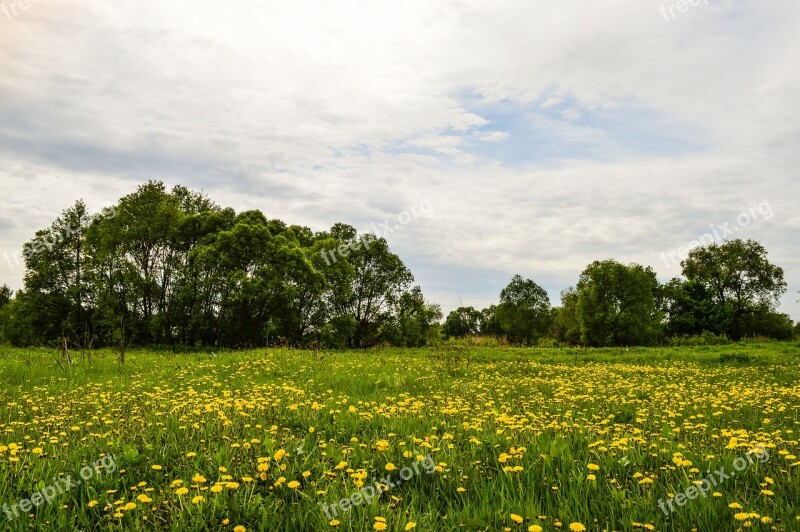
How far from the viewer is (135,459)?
4.80m

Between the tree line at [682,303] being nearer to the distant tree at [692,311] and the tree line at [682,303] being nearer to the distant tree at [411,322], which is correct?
the distant tree at [692,311]

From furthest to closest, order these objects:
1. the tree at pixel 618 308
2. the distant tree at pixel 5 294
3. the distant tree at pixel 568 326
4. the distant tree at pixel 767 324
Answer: the distant tree at pixel 5 294
the distant tree at pixel 568 326
the distant tree at pixel 767 324
the tree at pixel 618 308

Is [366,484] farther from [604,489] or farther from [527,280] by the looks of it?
[527,280]

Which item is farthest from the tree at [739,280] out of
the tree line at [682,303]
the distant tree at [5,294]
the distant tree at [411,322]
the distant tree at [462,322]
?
the distant tree at [5,294]

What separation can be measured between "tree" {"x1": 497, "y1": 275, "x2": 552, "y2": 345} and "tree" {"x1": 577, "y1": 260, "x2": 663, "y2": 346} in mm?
20263

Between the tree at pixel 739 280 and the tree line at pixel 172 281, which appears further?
the tree at pixel 739 280

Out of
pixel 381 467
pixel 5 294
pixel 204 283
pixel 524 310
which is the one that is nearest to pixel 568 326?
pixel 524 310

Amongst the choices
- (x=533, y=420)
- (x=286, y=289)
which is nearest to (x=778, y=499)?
(x=533, y=420)

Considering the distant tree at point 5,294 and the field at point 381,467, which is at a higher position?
the distant tree at point 5,294

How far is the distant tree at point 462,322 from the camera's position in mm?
110750

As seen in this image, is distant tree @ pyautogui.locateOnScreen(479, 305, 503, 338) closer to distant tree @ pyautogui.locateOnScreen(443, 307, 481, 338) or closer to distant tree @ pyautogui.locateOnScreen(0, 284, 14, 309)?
distant tree @ pyautogui.locateOnScreen(443, 307, 481, 338)

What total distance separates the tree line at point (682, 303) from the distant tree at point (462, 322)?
1490 inches

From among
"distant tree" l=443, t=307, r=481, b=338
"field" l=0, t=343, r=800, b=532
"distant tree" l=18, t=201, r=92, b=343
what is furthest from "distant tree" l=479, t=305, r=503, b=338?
"field" l=0, t=343, r=800, b=532

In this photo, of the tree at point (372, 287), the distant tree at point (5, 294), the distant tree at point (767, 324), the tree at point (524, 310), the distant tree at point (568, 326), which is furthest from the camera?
the distant tree at point (5, 294)
